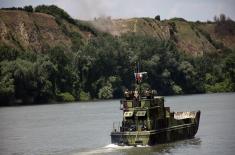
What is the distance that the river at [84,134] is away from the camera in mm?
67625

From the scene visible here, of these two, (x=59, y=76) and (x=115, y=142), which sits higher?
(x=59, y=76)

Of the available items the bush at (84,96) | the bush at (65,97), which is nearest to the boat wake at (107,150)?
the bush at (65,97)

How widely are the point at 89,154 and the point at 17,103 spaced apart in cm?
9012

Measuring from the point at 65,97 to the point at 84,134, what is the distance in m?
81.5

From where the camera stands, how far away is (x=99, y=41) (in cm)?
19138

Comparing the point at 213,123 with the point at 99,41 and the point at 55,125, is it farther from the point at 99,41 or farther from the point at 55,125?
the point at 99,41

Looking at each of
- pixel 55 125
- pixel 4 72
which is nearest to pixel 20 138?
pixel 55 125

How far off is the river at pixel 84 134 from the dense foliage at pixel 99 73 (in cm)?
2322

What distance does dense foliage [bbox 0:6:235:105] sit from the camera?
154125 mm

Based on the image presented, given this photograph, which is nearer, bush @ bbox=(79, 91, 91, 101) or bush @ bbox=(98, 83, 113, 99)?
bush @ bbox=(98, 83, 113, 99)

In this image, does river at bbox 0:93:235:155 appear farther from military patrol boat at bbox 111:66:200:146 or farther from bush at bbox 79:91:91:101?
bush at bbox 79:91:91:101

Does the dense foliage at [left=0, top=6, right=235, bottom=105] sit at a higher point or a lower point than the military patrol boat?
higher

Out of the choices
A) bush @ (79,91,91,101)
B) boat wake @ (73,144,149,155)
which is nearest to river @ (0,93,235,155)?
boat wake @ (73,144,149,155)

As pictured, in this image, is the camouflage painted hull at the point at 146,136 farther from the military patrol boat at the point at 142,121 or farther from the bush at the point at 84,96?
the bush at the point at 84,96
